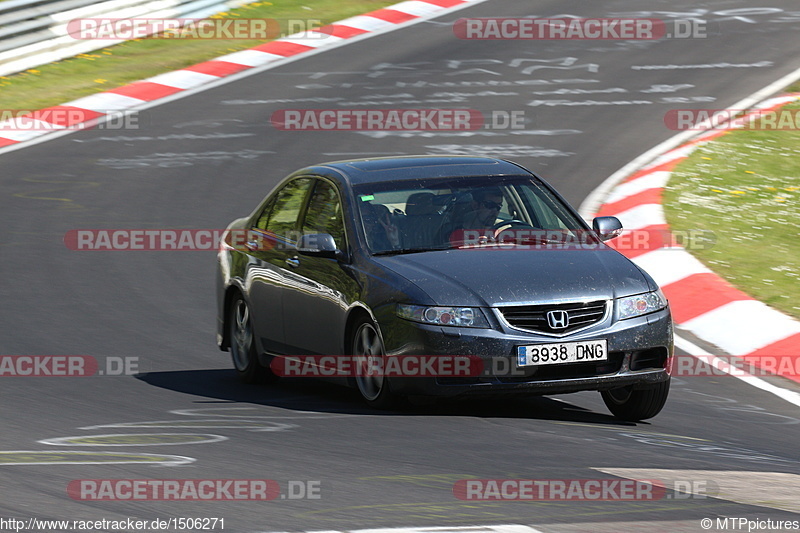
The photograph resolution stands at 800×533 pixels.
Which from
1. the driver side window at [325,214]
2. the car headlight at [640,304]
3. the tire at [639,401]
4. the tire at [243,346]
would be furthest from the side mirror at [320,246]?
the tire at [639,401]

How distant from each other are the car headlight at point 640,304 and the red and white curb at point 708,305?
1.82 m

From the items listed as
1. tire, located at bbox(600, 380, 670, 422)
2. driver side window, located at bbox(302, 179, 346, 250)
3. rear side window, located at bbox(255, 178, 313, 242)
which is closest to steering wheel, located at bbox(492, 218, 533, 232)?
driver side window, located at bbox(302, 179, 346, 250)

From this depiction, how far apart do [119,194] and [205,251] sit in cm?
243

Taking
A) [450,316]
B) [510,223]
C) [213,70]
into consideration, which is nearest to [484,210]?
[510,223]

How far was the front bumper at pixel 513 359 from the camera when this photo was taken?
805cm

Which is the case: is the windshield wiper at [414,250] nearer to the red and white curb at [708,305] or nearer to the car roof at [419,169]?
the car roof at [419,169]

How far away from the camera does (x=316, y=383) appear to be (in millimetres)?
9992

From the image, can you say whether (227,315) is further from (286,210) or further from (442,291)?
(442,291)

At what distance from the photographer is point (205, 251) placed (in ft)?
45.2

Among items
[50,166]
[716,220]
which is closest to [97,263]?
[50,166]

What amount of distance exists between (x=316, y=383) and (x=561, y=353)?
2422 millimetres

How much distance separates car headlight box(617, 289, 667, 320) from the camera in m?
8.30

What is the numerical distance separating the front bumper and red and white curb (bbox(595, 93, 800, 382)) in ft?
6.67

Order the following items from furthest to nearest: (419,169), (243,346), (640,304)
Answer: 1. (243,346)
2. (419,169)
3. (640,304)
